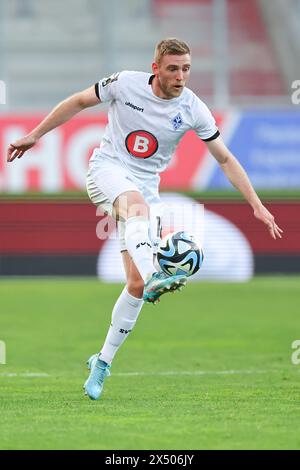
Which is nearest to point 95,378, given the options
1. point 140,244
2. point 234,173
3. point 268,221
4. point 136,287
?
point 136,287

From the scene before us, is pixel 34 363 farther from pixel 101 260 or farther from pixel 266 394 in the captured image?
pixel 101 260

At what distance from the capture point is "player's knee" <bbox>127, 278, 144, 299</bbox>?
7.75 meters

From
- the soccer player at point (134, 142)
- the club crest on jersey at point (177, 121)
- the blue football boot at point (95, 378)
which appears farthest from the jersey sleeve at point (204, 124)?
the blue football boot at point (95, 378)

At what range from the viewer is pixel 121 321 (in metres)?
7.91

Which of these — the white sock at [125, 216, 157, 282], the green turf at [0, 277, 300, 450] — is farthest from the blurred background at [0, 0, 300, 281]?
the white sock at [125, 216, 157, 282]

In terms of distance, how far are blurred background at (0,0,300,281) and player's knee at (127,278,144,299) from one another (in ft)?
41.1

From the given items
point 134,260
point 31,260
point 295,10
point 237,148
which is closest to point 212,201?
point 237,148

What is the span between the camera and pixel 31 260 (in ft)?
68.7

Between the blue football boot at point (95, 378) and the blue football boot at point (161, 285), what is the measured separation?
1.06 m

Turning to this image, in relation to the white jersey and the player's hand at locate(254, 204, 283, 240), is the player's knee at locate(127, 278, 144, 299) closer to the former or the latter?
the white jersey

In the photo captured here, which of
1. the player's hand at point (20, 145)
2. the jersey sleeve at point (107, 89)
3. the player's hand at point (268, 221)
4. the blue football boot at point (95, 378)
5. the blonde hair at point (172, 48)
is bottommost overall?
the blue football boot at point (95, 378)

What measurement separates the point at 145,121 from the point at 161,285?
1.44 m

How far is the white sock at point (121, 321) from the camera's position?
7.87 meters

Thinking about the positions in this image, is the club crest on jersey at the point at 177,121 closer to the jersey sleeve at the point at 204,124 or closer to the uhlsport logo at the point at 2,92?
the jersey sleeve at the point at 204,124
